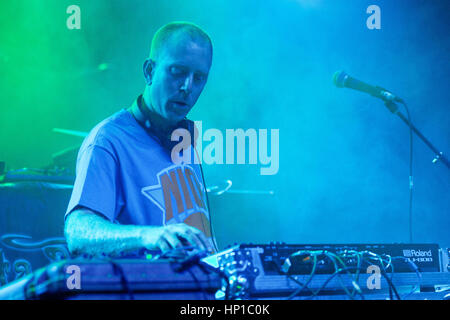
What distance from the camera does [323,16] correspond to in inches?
148

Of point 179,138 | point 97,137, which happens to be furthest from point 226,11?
point 97,137

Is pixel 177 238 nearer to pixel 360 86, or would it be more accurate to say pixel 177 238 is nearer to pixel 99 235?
pixel 99 235

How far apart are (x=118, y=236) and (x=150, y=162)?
1.74 ft

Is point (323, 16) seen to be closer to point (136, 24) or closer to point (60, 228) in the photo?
point (136, 24)

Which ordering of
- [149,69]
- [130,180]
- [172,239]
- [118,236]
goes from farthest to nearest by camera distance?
[149,69], [130,180], [118,236], [172,239]

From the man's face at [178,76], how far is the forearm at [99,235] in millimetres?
576

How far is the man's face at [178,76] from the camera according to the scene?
1.80 m

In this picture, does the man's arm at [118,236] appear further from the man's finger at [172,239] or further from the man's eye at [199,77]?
the man's eye at [199,77]

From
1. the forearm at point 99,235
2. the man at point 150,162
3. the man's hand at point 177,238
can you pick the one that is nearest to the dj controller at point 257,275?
the man's hand at point 177,238

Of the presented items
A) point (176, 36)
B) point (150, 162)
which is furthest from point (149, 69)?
point (150, 162)

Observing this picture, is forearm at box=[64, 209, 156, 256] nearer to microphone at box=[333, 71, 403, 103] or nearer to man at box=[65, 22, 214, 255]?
man at box=[65, 22, 214, 255]

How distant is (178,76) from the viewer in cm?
180

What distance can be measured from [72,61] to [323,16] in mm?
2189
